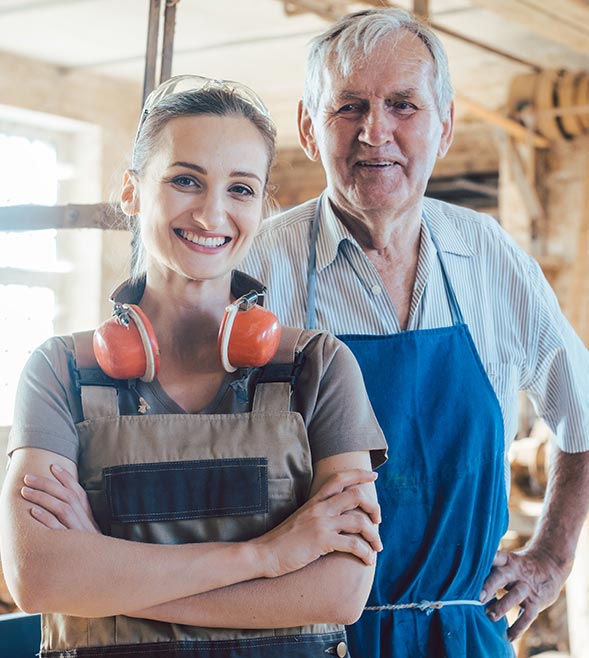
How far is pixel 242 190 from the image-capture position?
1.81 m

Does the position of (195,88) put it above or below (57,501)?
above

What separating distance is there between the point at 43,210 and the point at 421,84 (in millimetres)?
982

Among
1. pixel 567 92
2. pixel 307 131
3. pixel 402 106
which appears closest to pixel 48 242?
pixel 567 92

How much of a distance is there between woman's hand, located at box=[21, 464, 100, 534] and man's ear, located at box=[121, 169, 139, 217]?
53 centimetres

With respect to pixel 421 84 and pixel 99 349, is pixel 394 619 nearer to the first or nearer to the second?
pixel 99 349

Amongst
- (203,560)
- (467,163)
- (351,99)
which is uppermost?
(467,163)

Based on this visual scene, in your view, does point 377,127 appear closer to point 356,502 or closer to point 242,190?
point 242,190

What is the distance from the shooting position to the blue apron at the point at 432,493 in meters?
2.08

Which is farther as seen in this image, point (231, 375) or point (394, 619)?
point (394, 619)

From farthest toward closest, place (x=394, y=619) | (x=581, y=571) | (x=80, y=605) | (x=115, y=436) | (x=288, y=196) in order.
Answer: (x=288, y=196) → (x=581, y=571) → (x=394, y=619) → (x=115, y=436) → (x=80, y=605)

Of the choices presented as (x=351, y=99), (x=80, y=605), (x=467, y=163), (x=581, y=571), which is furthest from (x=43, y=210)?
(x=467, y=163)

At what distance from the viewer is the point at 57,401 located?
5.61ft

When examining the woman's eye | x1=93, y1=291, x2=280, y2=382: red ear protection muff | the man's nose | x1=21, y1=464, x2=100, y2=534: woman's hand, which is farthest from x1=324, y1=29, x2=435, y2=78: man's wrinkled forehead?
x1=21, y1=464, x2=100, y2=534: woman's hand

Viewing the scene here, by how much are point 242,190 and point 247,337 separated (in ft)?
0.97
